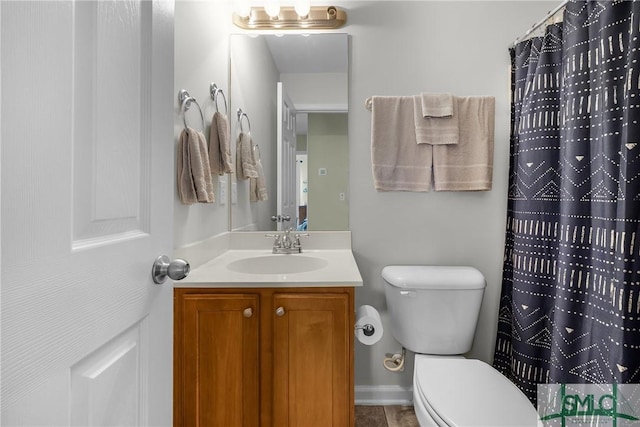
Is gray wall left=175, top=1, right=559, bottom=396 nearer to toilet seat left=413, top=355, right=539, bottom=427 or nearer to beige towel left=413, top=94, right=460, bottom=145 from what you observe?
beige towel left=413, top=94, right=460, bottom=145

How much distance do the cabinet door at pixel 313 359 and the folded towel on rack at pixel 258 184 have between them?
30.8 inches

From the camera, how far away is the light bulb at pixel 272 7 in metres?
1.76

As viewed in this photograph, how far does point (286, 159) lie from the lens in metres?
1.93

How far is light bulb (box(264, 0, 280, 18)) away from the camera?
1765mm

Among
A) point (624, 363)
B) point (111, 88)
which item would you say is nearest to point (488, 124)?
point (624, 363)

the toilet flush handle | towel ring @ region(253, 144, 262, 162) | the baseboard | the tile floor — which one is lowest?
the tile floor

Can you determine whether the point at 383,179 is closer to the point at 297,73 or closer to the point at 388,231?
the point at 388,231

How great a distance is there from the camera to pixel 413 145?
1.79m

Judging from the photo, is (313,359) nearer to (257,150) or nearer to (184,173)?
(184,173)

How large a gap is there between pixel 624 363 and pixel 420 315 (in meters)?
0.71

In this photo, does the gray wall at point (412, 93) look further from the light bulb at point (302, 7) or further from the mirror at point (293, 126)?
the light bulb at point (302, 7)

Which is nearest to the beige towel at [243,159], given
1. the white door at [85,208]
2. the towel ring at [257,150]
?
the towel ring at [257,150]

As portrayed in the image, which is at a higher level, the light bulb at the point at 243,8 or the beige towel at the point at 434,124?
the light bulb at the point at 243,8

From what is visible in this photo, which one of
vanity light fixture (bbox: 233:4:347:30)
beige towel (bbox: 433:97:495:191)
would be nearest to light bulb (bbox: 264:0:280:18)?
vanity light fixture (bbox: 233:4:347:30)
